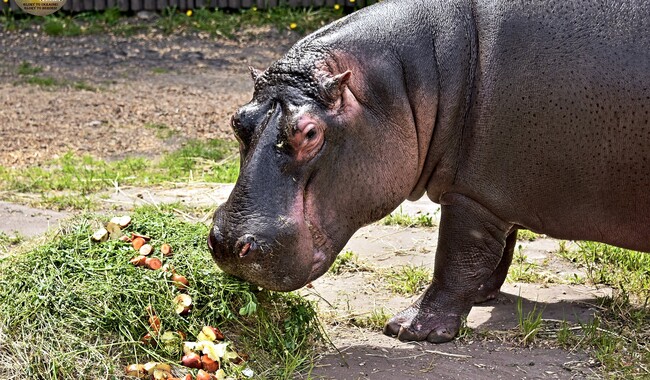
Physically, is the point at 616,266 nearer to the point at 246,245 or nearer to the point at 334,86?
the point at 334,86

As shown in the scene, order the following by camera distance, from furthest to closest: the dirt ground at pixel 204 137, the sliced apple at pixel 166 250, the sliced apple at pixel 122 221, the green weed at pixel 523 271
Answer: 1. the green weed at pixel 523 271
2. the sliced apple at pixel 122 221
3. the sliced apple at pixel 166 250
4. the dirt ground at pixel 204 137

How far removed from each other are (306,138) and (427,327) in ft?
3.46

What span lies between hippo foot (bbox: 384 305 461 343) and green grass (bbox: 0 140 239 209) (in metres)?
2.42

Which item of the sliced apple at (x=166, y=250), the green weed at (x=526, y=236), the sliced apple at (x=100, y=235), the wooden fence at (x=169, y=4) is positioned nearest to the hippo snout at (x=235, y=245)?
the sliced apple at (x=166, y=250)

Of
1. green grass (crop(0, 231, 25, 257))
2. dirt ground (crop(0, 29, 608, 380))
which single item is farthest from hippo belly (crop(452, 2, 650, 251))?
green grass (crop(0, 231, 25, 257))

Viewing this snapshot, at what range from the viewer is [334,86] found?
3623 mm

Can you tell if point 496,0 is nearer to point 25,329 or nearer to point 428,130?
point 428,130

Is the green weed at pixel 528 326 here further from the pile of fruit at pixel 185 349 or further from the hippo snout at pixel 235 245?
the hippo snout at pixel 235 245

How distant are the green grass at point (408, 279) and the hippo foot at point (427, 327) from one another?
519 mm

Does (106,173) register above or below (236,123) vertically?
below

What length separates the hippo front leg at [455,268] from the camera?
405 centimetres

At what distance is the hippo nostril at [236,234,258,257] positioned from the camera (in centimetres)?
346

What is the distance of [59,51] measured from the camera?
34.5 feet

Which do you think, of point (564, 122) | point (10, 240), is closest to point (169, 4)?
point (10, 240)
